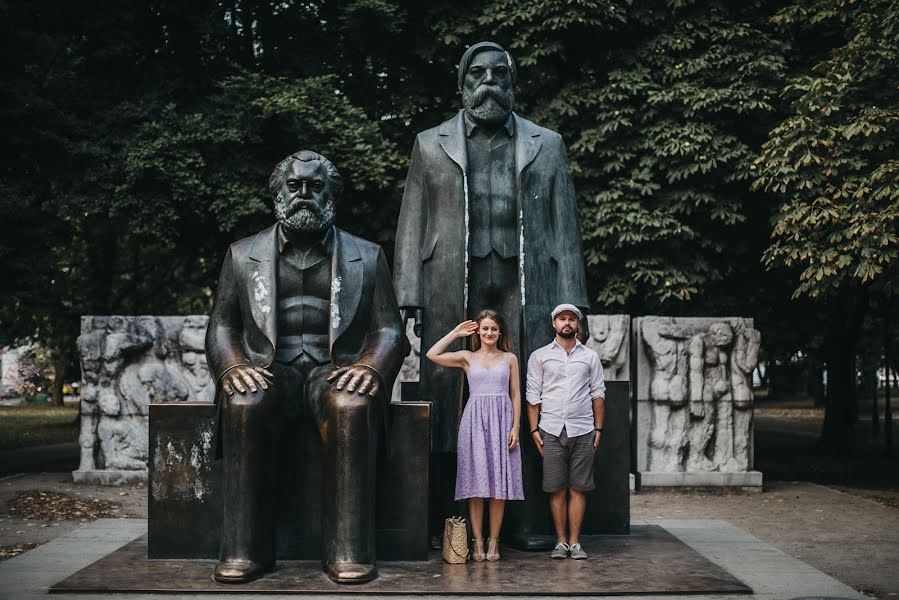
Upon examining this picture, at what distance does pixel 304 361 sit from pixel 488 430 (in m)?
1.18

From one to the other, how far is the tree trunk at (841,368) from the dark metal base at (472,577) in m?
13.4

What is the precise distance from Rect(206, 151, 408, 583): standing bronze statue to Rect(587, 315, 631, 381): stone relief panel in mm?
7683

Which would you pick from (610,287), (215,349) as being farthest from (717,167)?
(215,349)

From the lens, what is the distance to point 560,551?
6477 millimetres

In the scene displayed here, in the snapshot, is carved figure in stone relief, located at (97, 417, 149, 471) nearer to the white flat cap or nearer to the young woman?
the young woman

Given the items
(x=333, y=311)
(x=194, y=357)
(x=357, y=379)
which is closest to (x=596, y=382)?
(x=357, y=379)

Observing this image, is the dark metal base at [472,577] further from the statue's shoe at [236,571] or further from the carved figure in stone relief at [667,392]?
the carved figure in stone relief at [667,392]

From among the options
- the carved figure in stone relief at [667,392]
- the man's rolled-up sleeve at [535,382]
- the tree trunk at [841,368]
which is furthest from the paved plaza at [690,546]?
the tree trunk at [841,368]

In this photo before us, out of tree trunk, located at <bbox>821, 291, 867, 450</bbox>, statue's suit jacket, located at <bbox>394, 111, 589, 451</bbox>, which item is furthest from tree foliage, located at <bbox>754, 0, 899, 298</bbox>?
statue's suit jacket, located at <bbox>394, 111, 589, 451</bbox>

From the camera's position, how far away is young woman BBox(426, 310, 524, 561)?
6.44 m

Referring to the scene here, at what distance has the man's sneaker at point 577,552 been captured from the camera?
254 inches

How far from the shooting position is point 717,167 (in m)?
15.7

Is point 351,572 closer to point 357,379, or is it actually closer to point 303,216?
point 357,379

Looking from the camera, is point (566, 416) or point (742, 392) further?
point (742, 392)
